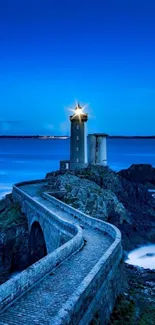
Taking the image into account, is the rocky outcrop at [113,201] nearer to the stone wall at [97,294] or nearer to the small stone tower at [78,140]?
the small stone tower at [78,140]

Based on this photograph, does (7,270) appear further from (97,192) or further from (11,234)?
(97,192)

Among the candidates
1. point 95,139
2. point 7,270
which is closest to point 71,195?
point 7,270

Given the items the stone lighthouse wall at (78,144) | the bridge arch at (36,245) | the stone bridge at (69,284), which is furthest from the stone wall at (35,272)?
the stone lighthouse wall at (78,144)

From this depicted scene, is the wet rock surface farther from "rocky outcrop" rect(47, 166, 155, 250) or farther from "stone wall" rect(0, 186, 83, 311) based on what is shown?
"stone wall" rect(0, 186, 83, 311)

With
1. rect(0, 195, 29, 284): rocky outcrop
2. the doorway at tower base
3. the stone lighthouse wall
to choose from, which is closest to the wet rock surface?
the stone lighthouse wall

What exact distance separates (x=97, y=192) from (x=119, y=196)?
5.67 metres

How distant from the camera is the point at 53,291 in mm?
10047

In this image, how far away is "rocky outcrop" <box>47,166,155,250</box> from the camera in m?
27.4

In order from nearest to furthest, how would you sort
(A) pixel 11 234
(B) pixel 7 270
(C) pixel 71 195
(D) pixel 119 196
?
(B) pixel 7 270
(A) pixel 11 234
(C) pixel 71 195
(D) pixel 119 196

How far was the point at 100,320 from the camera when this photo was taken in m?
10.7

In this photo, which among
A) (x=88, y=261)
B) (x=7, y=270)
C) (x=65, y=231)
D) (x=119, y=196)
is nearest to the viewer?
(x=88, y=261)

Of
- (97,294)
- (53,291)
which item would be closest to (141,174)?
(97,294)

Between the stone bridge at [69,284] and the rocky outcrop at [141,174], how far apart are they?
30.0 metres

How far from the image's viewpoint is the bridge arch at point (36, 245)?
23.2 m
